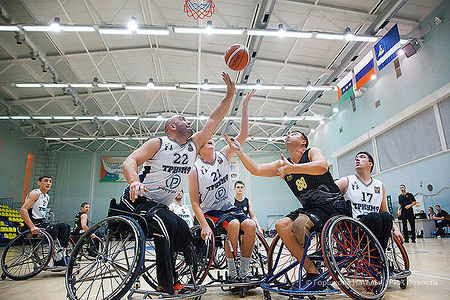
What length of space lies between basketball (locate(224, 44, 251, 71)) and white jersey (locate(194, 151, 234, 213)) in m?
1.36

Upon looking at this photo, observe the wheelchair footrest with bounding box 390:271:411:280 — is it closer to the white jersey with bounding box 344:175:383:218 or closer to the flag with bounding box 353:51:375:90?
the white jersey with bounding box 344:175:383:218

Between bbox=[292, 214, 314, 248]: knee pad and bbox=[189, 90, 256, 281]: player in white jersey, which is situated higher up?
bbox=[189, 90, 256, 281]: player in white jersey

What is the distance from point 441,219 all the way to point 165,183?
28.9 ft

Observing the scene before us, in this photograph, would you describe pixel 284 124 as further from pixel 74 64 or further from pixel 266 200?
pixel 74 64

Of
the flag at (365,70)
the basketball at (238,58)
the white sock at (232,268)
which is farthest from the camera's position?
the flag at (365,70)

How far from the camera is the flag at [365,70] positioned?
9.44m

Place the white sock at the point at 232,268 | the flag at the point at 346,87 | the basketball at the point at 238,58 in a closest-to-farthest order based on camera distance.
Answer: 1. the white sock at the point at 232,268
2. the basketball at the point at 238,58
3. the flag at the point at 346,87

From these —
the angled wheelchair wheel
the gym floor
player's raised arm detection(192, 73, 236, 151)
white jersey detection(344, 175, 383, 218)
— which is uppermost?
player's raised arm detection(192, 73, 236, 151)

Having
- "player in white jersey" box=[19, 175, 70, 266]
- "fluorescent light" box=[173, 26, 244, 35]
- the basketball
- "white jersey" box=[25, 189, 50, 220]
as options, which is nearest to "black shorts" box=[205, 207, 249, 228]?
the basketball

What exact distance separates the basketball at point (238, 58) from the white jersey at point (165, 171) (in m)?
1.93

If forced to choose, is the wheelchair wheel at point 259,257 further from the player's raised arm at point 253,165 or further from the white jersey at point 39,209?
the white jersey at point 39,209

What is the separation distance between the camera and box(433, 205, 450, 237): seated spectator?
27.1 ft

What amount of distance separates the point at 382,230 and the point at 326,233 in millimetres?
786

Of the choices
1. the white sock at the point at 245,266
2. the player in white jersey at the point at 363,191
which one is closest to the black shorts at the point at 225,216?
the white sock at the point at 245,266
